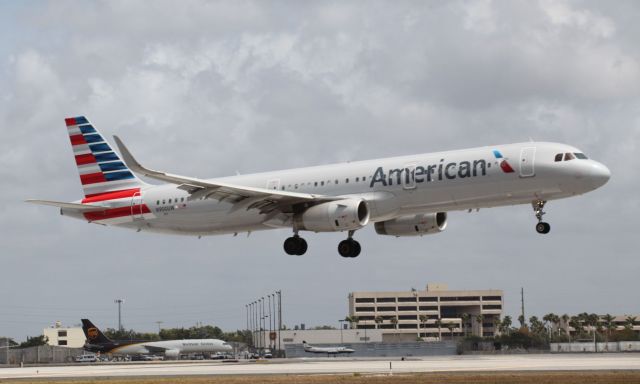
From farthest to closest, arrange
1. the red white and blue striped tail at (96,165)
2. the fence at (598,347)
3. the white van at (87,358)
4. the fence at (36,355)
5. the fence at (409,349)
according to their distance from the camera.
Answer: the white van at (87,358) → the fence at (409,349) → the fence at (36,355) → the fence at (598,347) → the red white and blue striped tail at (96,165)

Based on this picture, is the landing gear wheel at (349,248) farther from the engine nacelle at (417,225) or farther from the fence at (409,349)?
the fence at (409,349)

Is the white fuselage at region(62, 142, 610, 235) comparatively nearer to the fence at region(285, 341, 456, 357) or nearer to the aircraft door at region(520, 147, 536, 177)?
the aircraft door at region(520, 147, 536, 177)

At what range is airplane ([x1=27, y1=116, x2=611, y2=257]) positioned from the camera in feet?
184

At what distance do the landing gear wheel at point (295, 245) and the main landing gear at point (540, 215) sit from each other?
15.3 m

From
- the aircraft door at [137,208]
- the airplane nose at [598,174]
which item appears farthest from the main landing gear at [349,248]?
the airplane nose at [598,174]

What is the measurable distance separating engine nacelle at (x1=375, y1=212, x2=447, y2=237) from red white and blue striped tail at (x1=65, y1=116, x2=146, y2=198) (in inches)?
698

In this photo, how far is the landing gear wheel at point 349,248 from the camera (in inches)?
2680

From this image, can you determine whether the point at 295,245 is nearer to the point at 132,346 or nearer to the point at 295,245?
the point at 295,245

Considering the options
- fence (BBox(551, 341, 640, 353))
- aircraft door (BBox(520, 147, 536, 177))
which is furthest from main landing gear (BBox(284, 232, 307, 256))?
fence (BBox(551, 341, 640, 353))

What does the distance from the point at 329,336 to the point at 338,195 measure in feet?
449

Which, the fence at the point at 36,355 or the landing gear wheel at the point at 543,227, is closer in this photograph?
the landing gear wheel at the point at 543,227

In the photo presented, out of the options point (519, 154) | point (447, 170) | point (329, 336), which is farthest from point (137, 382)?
point (329, 336)

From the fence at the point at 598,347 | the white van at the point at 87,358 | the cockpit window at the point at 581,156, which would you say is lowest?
the white van at the point at 87,358

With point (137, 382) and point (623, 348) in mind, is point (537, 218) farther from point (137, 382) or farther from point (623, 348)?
point (623, 348)
